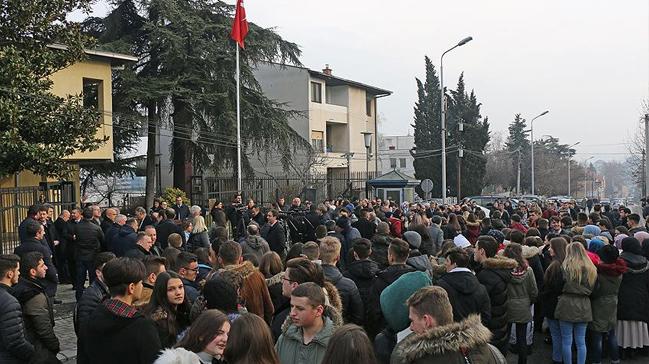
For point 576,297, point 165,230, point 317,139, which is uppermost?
point 317,139

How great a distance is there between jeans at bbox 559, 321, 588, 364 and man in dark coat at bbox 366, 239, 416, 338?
3.00 metres

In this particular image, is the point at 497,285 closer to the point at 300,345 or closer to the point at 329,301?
the point at 329,301

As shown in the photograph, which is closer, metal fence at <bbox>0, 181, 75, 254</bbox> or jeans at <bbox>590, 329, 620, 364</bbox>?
jeans at <bbox>590, 329, 620, 364</bbox>

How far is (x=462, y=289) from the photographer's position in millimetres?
5891

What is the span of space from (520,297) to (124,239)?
692cm

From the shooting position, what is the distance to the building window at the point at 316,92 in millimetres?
46678

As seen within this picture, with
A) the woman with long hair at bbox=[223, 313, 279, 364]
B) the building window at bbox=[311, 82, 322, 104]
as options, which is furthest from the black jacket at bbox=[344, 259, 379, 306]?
the building window at bbox=[311, 82, 322, 104]

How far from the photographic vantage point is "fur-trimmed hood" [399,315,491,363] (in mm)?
3609

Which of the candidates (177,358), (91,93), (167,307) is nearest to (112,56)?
(91,93)

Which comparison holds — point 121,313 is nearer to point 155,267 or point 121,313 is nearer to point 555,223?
point 155,267

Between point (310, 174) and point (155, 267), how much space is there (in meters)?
36.0

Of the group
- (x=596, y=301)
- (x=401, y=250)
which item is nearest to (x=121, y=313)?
(x=401, y=250)

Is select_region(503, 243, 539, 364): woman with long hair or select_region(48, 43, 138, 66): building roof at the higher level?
select_region(48, 43, 138, 66): building roof

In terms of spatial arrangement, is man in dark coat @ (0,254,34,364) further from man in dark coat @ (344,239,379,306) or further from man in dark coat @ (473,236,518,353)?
man in dark coat @ (473,236,518,353)
